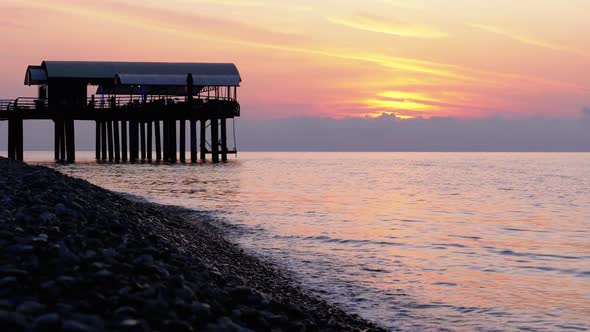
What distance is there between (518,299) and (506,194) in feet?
115

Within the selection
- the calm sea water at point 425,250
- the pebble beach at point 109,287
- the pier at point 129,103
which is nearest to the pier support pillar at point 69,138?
the pier at point 129,103

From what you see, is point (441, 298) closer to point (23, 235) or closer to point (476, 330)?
point (476, 330)

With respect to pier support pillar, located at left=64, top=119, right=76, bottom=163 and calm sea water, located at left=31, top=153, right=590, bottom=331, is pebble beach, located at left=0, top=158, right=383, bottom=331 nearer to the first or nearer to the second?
calm sea water, located at left=31, top=153, right=590, bottom=331

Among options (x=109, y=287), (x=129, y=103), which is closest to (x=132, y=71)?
(x=129, y=103)

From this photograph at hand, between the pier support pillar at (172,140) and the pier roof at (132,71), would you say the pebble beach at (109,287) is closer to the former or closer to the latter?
the pier support pillar at (172,140)

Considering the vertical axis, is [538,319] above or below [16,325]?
below

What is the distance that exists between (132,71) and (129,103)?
6270mm

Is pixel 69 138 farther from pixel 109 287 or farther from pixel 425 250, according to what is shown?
pixel 109 287

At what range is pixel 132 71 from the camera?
67938 mm

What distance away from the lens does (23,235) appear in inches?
304

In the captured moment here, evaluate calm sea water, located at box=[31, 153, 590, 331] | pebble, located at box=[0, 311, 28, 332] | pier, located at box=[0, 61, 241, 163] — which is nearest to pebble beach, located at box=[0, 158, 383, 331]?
pebble, located at box=[0, 311, 28, 332]

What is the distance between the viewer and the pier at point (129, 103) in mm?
60531

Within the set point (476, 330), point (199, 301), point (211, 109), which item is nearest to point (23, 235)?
point (199, 301)

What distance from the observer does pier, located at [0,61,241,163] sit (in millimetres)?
60531
